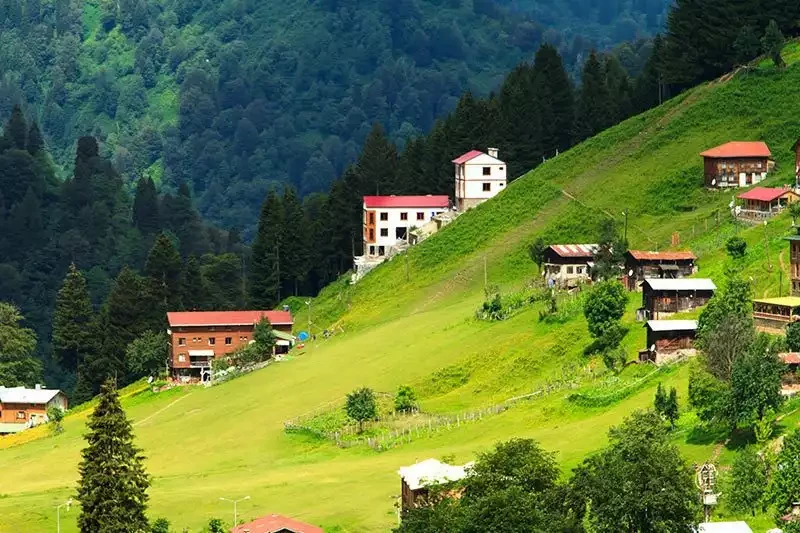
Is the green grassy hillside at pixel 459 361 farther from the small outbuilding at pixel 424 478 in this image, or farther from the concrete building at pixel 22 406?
the concrete building at pixel 22 406

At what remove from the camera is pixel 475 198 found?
190125 mm

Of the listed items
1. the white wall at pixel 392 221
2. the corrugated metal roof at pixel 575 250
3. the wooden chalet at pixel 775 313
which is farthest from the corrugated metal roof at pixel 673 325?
the white wall at pixel 392 221

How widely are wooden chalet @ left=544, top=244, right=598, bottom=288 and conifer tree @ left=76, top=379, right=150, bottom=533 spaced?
52.4 meters

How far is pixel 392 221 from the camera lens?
191875mm

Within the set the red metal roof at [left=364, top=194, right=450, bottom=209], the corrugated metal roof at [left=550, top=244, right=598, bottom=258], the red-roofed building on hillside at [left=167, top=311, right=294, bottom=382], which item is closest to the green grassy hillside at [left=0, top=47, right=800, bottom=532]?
the red-roofed building on hillside at [left=167, top=311, right=294, bottom=382]

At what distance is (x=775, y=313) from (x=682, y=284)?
12.6m

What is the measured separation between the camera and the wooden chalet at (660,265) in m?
138

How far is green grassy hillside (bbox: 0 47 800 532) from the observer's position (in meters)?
114

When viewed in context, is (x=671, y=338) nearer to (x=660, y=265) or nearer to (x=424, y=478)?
(x=660, y=265)

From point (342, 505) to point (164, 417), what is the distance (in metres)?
43.4

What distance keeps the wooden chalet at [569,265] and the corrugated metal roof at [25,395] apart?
168 feet

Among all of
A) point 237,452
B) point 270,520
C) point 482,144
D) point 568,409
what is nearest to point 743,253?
point 568,409

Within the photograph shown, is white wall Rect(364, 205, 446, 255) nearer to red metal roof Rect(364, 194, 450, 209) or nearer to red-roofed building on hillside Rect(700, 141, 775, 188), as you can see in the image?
red metal roof Rect(364, 194, 450, 209)

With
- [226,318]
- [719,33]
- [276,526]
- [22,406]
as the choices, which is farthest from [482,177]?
[276,526]
